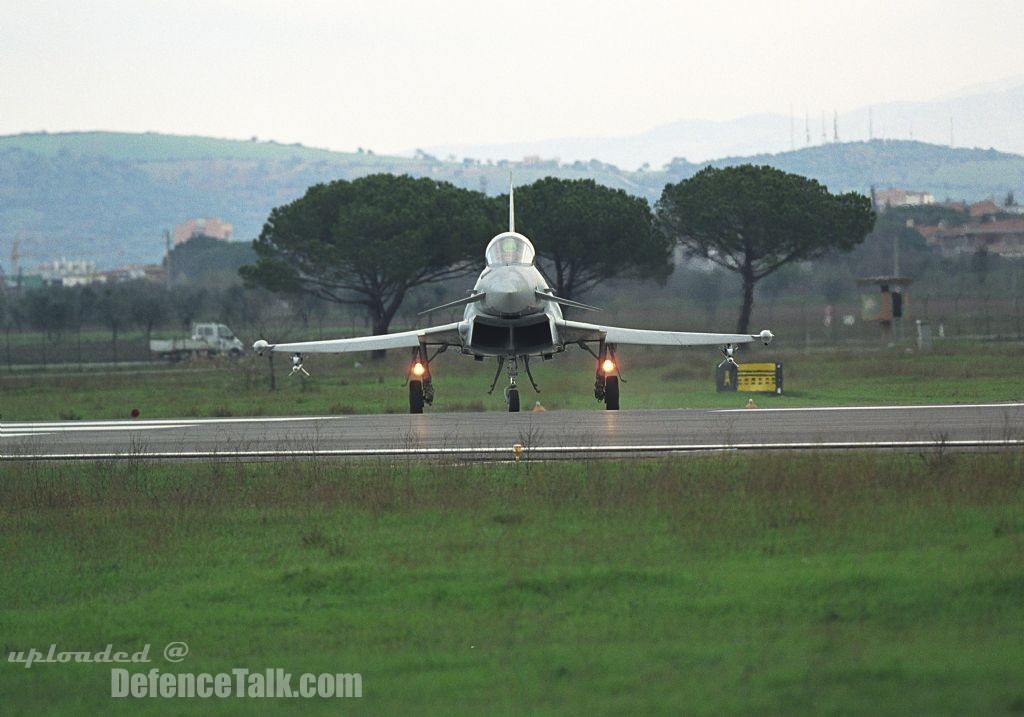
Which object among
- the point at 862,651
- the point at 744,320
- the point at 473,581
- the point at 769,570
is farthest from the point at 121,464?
the point at 744,320

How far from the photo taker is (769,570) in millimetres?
11219

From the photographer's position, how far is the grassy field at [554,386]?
34.2 m

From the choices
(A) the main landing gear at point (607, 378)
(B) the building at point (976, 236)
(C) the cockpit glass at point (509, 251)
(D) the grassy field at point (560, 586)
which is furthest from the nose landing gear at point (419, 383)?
(B) the building at point (976, 236)

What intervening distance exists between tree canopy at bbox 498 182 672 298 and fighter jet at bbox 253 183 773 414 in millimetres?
29618

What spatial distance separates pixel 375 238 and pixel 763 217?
18.1 meters

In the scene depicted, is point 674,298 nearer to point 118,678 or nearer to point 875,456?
point 875,456

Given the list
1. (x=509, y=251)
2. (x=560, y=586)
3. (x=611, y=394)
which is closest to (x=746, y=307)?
(x=611, y=394)

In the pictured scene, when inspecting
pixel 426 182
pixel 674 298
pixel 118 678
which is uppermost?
pixel 426 182

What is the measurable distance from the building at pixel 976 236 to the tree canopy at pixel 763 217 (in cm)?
2880

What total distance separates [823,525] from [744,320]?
159ft

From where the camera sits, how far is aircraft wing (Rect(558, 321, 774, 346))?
30.0 meters

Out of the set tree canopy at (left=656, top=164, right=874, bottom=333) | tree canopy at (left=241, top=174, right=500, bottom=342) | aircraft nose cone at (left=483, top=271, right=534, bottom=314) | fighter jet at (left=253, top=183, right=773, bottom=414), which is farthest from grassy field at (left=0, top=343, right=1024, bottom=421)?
tree canopy at (left=656, top=164, right=874, bottom=333)

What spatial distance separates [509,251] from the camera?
2945cm

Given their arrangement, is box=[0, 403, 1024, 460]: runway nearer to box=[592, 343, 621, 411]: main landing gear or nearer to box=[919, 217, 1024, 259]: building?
box=[592, 343, 621, 411]: main landing gear
